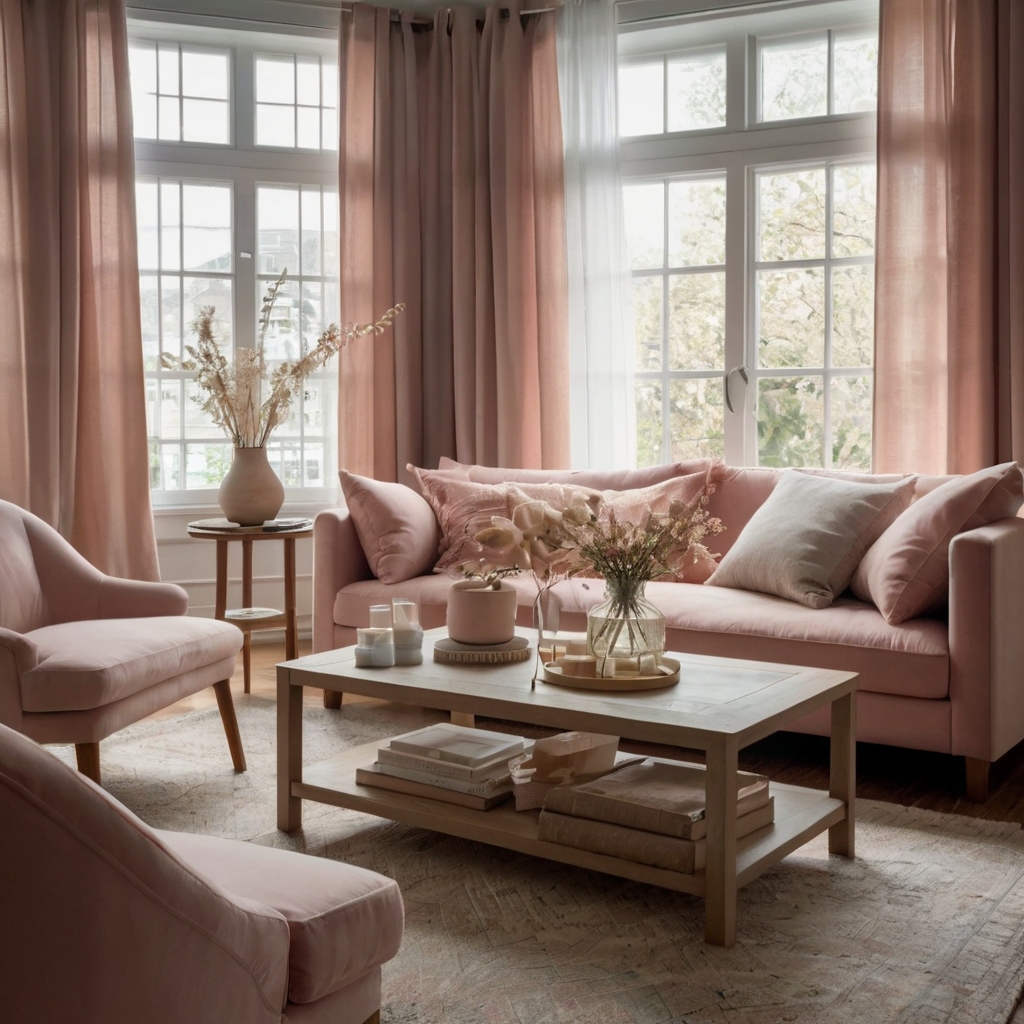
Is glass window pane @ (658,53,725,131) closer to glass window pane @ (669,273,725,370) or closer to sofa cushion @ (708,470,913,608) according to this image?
glass window pane @ (669,273,725,370)

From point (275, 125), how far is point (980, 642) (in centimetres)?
386

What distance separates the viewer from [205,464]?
5.09 metres

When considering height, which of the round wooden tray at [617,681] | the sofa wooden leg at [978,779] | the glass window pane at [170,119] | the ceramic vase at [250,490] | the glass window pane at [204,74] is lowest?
the sofa wooden leg at [978,779]

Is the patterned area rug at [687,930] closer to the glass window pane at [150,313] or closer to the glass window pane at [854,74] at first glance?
the glass window pane at [150,313]

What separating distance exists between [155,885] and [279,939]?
0.79ft

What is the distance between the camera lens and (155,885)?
102 cm

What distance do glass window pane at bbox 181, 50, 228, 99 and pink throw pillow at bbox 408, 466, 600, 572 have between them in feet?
7.08

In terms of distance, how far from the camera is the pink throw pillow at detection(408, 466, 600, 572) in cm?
397

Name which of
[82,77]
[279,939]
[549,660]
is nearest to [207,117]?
[82,77]

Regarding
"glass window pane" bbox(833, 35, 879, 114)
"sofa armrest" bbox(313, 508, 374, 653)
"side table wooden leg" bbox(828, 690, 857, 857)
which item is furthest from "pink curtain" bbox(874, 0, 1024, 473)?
→ "sofa armrest" bbox(313, 508, 374, 653)

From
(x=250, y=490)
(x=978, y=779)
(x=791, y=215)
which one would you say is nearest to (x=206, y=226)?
(x=250, y=490)

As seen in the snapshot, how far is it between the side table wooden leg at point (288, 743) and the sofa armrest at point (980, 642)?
5.55 feet

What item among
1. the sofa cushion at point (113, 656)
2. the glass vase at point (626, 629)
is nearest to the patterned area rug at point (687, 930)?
the sofa cushion at point (113, 656)

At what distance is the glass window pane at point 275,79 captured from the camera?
5098 millimetres
